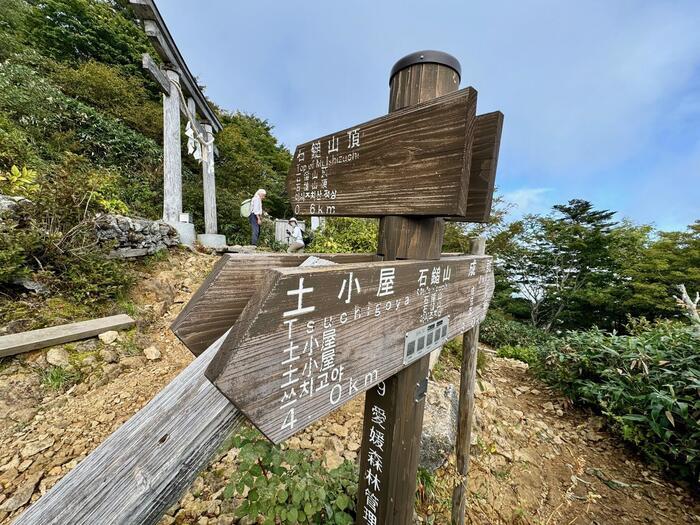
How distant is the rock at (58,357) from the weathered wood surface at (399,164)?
3.02 metres

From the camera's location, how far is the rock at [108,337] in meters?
2.78

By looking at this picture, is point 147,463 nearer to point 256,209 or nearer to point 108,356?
point 108,356

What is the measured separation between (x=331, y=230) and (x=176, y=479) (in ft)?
20.4

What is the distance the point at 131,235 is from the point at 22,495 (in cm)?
339

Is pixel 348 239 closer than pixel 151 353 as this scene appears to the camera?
No

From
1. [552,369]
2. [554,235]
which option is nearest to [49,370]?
[552,369]

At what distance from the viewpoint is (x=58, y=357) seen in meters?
2.46

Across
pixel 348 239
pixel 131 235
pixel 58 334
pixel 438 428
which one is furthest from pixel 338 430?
pixel 348 239

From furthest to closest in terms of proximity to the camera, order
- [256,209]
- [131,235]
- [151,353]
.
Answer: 1. [256,209]
2. [131,235]
3. [151,353]

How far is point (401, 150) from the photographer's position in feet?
2.88

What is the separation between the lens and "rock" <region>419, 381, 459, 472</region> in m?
2.14

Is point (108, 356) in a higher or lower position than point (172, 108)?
lower

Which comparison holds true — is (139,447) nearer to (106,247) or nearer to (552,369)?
(106,247)

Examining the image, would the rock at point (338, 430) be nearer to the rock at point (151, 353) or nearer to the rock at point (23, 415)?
the rock at point (151, 353)
